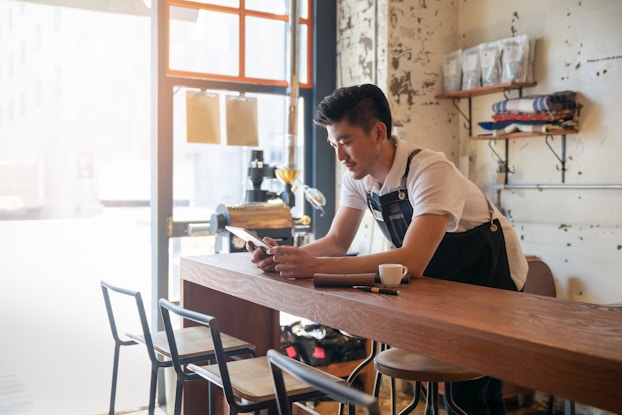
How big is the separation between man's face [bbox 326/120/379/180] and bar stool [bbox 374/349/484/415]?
63 cm

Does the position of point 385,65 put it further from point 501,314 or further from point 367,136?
point 501,314

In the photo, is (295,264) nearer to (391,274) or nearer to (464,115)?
(391,274)

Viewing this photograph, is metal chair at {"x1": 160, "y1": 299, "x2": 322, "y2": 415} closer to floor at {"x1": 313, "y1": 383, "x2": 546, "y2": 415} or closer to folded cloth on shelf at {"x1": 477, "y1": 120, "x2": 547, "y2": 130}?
floor at {"x1": 313, "y1": 383, "x2": 546, "y2": 415}

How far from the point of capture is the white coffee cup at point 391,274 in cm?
184

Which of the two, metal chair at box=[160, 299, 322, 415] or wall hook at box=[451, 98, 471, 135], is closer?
metal chair at box=[160, 299, 322, 415]

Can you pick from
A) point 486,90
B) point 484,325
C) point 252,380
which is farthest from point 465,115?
point 484,325

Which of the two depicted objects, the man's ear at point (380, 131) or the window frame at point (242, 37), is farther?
the window frame at point (242, 37)

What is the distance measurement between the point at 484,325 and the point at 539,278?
215cm

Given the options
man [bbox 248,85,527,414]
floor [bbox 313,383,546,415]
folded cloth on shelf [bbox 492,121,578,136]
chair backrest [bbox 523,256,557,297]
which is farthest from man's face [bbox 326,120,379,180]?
floor [bbox 313,383,546,415]

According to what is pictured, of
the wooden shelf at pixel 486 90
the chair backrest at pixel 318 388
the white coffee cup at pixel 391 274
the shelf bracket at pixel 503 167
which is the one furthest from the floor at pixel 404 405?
the chair backrest at pixel 318 388

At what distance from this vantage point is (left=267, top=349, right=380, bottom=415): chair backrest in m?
1.15

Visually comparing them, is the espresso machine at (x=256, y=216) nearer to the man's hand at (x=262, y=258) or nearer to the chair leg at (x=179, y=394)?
the man's hand at (x=262, y=258)

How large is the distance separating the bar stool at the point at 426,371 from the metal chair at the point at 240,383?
0.78ft

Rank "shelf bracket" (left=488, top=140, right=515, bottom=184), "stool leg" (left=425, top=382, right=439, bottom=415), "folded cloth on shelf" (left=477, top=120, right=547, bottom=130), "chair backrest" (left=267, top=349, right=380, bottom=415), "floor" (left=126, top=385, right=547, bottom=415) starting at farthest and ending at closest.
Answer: "shelf bracket" (left=488, top=140, right=515, bottom=184), "floor" (left=126, top=385, right=547, bottom=415), "folded cloth on shelf" (left=477, top=120, right=547, bottom=130), "stool leg" (left=425, top=382, right=439, bottom=415), "chair backrest" (left=267, top=349, right=380, bottom=415)
